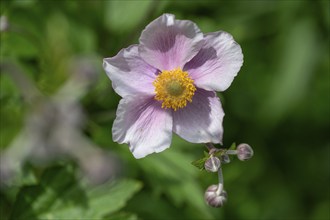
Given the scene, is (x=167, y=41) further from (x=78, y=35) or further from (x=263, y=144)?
(x=263, y=144)

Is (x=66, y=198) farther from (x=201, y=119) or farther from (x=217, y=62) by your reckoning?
(x=217, y=62)

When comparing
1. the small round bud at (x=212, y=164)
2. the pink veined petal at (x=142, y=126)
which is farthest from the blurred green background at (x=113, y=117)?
the small round bud at (x=212, y=164)

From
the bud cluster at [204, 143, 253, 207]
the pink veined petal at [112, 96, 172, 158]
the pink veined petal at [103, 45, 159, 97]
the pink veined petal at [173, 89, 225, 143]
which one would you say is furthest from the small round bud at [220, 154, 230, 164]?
the pink veined petal at [103, 45, 159, 97]

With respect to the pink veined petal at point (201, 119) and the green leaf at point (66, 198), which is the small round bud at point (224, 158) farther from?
the green leaf at point (66, 198)

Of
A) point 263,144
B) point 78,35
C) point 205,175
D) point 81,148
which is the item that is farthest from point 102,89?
point 263,144

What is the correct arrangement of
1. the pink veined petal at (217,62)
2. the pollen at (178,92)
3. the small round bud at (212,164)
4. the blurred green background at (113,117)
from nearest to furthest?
the small round bud at (212,164), the pink veined petal at (217,62), the pollen at (178,92), the blurred green background at (113,117)

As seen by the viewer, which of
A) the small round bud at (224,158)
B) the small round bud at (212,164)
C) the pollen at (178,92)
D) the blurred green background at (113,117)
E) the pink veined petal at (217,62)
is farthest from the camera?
the blurred green background at (113,117)

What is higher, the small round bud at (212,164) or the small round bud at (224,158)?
the small round bud at (212,164)

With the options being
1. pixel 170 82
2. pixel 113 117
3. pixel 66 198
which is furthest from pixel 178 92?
pixel 113 117
